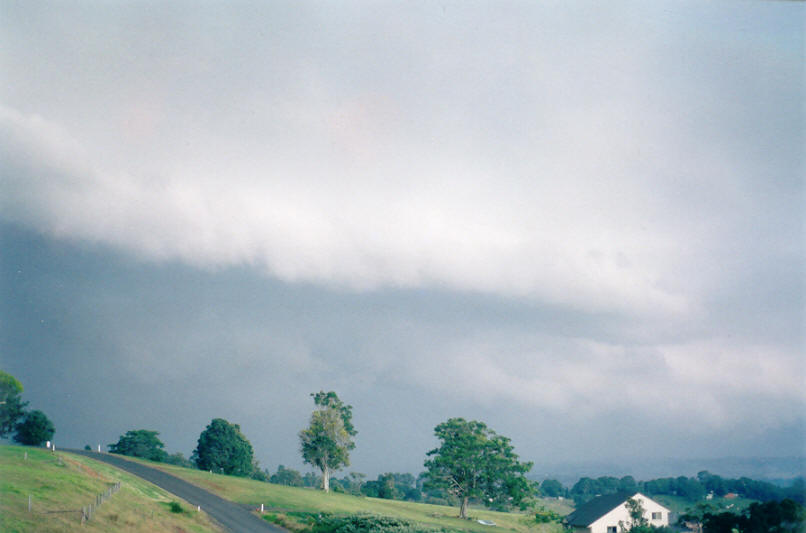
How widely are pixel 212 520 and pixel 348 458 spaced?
17.3 meters

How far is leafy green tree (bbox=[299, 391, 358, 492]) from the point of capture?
38.2m

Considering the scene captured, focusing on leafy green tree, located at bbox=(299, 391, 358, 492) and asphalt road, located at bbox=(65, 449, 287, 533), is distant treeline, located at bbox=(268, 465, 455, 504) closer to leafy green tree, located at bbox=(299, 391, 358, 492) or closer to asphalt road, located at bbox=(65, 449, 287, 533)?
leafy green tree, located at bbox=(299, 391, 358, 492)

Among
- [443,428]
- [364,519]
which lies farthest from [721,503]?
[364,519]

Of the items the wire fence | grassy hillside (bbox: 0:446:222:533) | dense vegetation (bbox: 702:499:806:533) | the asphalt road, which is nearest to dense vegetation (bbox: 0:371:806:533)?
dense vegetation (bbox: 702:499:806:533)

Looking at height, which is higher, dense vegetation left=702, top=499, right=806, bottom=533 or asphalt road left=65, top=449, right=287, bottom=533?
dense vegetation left=702, top=499, right=806, bottom=533

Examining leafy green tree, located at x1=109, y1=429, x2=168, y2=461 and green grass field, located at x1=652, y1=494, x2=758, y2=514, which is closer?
green grass field, located at x1=652, y1=494, x2=758, y2=514

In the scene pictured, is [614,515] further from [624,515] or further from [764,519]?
[764,519]

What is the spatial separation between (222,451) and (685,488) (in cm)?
3121

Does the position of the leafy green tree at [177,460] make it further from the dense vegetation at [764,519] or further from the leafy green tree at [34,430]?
the dense vegetation at [764,519]

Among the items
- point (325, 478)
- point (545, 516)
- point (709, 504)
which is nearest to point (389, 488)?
point (325, 478)

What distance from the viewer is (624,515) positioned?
24.6 meters

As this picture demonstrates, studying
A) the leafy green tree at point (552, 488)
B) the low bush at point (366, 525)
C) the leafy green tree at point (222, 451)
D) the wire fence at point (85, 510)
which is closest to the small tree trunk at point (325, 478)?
the leafy green tree at point (222, 451)

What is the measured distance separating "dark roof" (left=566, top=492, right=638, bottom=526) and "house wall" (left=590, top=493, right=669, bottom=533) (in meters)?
0.25

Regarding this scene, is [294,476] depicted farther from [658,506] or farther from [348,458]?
[658,506]
